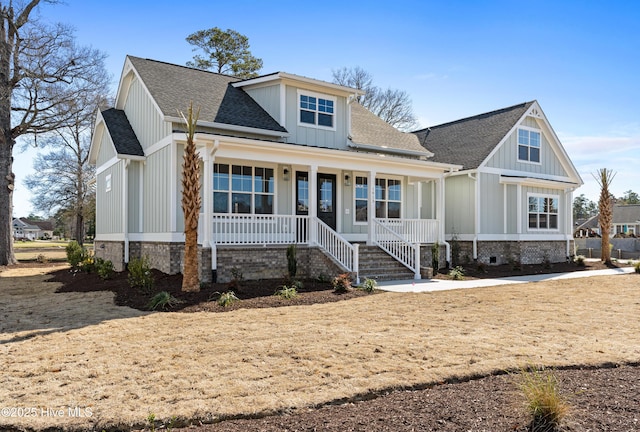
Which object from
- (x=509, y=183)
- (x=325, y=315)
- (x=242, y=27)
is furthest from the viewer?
(x=242, y=27)

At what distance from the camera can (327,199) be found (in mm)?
16266

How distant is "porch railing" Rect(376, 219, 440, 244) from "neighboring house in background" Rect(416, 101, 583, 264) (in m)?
3.96

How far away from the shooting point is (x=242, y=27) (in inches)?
1352

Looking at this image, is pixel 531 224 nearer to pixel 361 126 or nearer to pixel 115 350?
pixel 361 126

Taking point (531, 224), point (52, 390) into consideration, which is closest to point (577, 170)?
point (531, 224)

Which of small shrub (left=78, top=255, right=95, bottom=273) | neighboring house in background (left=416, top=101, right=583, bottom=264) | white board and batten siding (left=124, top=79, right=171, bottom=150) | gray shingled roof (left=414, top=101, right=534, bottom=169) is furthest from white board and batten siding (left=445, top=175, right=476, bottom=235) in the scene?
small shrub (left=78, top=255, right=95, bottom=273)

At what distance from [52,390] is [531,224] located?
2012 centimetres

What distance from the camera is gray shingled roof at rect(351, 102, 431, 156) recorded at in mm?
17875

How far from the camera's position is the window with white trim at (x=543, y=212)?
69.1 ft

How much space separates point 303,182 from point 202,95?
438cm

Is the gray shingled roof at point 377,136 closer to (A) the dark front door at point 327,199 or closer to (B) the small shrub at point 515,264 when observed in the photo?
(A) the dark front door at point 327,199

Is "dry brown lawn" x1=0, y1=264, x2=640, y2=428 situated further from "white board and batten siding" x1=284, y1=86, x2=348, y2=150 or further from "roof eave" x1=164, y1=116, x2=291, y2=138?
"white board and batten siding" x1=284, y1=86, x2=348, y2=150

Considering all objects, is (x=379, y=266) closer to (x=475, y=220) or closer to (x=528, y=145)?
(x=475, y=220)

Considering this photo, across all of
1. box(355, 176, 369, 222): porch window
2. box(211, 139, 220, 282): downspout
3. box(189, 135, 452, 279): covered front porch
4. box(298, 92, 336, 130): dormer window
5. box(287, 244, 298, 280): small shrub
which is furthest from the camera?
box(355, 176, 369, 222): porch window
